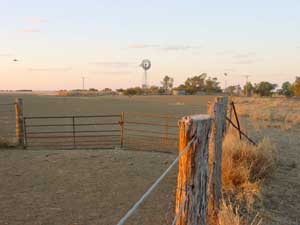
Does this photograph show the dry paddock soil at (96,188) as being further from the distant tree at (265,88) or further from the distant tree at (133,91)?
the distant tree at (133,91)

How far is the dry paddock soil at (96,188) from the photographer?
6.31 metres

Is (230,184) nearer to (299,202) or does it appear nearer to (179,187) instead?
(299,202)

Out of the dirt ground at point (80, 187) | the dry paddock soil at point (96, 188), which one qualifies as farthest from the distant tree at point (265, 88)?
the dirt ground at point (80, 187)

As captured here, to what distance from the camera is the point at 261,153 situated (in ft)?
30.1

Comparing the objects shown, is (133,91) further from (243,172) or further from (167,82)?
(243,172)

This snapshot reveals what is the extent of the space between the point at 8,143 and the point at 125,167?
5.74m

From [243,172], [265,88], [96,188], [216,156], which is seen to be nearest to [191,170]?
[216,156]

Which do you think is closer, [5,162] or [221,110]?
[221,110]

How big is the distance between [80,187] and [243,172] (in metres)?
3.69

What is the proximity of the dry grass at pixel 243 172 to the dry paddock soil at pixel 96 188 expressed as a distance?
0.27 m

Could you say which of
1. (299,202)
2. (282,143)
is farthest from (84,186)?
(282,143)

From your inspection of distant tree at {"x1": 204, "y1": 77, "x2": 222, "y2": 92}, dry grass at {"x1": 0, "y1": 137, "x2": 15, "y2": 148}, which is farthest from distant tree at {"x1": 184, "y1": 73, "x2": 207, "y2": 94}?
dry grass at {"x1": 0, "y1": 137, "x2": 15, "y2": 148}

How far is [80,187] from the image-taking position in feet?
26.5

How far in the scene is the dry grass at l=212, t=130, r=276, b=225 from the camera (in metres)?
6.85
